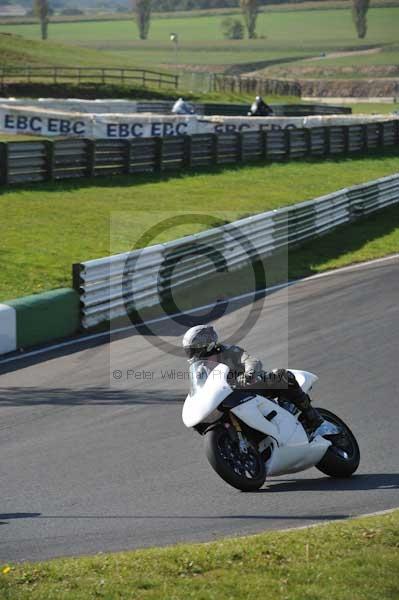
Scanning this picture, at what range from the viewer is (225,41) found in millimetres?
164125

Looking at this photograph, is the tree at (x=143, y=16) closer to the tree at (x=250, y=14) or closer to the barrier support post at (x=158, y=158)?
the tree at (x=250, y=14)

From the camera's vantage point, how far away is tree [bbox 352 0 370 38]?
500ft

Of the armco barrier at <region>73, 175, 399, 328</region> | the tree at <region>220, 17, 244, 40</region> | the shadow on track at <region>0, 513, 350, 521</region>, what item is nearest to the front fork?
the shadow on track at <region>0, 513, 350, 521</region>

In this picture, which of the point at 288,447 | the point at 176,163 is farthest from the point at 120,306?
the point at 176,163

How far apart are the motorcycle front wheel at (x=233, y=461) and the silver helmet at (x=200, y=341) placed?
0.66 meters

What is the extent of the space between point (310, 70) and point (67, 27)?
6260 cm

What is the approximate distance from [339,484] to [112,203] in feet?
60.4

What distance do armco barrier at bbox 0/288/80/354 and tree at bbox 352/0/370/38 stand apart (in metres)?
143

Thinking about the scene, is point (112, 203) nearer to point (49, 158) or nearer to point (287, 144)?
point (49, 158)

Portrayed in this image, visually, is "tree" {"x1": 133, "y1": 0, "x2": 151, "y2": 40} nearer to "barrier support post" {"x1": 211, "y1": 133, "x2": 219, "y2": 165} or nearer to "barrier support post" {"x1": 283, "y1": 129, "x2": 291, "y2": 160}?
"barrier support post" {"x1": 283, "y1": 129, "x2": 291, "y2": 160}

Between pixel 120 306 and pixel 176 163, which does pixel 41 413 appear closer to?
pixel 120 306

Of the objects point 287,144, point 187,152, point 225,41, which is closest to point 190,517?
point 187,152

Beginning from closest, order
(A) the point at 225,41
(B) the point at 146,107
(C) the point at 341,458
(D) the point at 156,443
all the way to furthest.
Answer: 1. (C) the point at 341,458
2. (D) the point at 156,443
3. (B) the point at 146,107
4. (A) the point at 225,41

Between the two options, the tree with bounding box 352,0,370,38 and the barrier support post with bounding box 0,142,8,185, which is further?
the tree with bounding box 352,0,370,38
